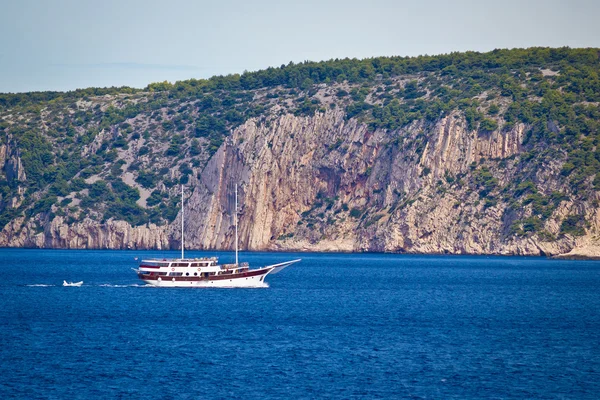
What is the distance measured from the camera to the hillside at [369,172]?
150m

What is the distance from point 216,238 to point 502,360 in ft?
392

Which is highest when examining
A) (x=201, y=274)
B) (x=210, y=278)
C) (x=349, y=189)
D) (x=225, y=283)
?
(x=349, y=189)

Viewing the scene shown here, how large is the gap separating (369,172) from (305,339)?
109860 mm

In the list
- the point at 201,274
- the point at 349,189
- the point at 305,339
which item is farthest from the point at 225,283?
the point at 349,189

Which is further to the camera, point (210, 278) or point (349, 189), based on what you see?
point (349, 189)

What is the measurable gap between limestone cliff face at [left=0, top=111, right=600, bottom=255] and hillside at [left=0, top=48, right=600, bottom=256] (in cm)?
24

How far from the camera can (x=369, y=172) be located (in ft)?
552

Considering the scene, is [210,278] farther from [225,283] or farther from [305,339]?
[305,339]

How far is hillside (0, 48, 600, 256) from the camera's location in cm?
14962

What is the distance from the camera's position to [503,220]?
14838cm

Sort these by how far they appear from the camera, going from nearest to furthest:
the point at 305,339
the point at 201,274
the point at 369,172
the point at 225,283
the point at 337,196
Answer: the point at 305,339 → the point at 201,274 → the point at 225,283 → the point at 369,172 → the point at 337,196

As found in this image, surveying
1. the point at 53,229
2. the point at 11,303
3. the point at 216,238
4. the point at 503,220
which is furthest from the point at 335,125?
the point at 11,303

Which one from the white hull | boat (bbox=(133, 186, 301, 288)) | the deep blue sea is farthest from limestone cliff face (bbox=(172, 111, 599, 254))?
the white hull

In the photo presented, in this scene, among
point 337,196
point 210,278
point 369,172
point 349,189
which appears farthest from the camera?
point 337,196
